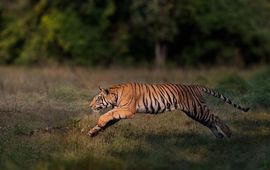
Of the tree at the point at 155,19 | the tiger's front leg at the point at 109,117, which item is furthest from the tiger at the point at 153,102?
the tree at the point at 155,19

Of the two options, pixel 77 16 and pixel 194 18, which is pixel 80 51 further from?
pixel 194 18

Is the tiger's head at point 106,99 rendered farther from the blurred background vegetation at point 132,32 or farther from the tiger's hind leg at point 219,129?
the blurred background vegetation at point 132,32

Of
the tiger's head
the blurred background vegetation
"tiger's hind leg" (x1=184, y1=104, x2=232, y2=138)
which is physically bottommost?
"tiger's hind leg" (x1=184, y1=104, x2=232, y2=138)

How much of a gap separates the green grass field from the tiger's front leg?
16 centimetres

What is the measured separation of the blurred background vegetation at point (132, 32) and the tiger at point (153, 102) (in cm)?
1935

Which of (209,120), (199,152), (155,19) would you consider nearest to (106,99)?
(209,120)

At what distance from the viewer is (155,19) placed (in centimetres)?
3362

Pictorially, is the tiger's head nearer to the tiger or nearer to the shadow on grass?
the tiger

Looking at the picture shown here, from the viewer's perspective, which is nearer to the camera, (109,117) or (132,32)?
(109,117)

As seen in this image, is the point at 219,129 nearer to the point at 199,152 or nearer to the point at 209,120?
the point at 209,120

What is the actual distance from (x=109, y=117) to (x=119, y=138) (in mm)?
422

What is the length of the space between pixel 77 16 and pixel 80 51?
167 cm

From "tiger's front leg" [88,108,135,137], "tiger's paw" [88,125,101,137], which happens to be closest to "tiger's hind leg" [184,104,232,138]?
"tiger's front leg" [88,108,135,137]

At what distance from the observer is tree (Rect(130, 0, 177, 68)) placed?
33469 millimetres
